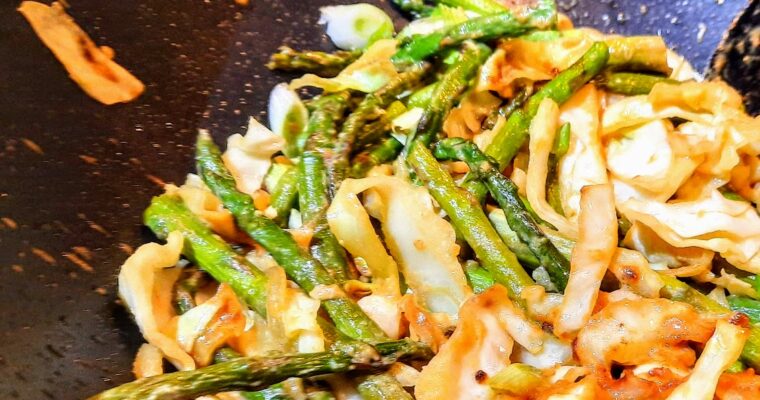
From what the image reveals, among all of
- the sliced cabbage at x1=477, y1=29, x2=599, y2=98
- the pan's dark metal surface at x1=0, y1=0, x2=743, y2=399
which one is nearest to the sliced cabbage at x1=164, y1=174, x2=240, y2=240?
the pan's dark metal surface at x1=0, y1=0, x2=743, y2=399

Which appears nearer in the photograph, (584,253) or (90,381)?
(90,381)

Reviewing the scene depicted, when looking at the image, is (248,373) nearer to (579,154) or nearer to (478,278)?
(478,278)

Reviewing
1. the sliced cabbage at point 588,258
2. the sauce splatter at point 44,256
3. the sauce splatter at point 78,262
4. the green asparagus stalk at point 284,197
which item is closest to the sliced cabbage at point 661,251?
the sliced cabbage at point 588,258

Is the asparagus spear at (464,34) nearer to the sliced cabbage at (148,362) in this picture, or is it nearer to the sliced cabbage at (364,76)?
the sliced cabbage at (364,76)

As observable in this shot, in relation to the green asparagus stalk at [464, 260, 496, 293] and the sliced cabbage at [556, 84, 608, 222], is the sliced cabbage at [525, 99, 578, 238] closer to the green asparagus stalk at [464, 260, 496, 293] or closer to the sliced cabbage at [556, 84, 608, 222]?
the sliced cabbage at [556, 84, 608, 222]

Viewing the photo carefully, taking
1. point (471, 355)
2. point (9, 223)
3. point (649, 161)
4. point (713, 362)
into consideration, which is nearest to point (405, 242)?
point (471, 355)

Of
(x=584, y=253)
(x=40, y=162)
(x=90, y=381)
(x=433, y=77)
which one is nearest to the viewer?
(x=90, y=381)

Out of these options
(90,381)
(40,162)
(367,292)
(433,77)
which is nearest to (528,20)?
(433,77)

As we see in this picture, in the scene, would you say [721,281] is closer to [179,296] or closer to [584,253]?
[584,253]
